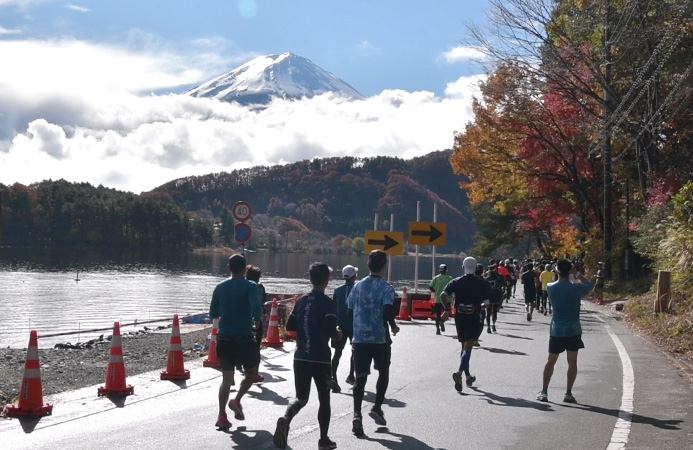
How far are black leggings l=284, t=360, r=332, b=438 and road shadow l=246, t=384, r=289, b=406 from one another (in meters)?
2.91

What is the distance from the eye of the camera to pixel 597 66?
3009 centimetres

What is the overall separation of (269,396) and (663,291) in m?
13.4

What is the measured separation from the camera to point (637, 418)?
9.39 m

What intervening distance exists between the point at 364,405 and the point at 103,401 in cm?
318

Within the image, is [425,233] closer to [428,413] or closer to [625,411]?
[625,411]

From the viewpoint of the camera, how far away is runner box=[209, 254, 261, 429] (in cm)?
900

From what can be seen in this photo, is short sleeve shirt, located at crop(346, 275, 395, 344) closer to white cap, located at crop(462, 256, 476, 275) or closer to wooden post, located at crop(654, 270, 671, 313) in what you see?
white cap, located at crop(462, 256, 476, 275)

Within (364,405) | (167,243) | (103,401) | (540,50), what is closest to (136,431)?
(103,401)

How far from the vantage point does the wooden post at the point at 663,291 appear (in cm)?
2117

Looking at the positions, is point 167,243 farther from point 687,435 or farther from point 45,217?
point 687,435

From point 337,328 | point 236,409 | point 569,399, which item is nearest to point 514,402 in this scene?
point 569,399

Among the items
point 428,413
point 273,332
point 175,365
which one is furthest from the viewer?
point 273,332

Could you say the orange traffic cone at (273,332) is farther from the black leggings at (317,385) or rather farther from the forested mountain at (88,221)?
the forested mountain at (88,221)

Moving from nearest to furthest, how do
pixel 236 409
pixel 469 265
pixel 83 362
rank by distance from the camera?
pixel 236 409, pixel 469 265, pixel 83 362
